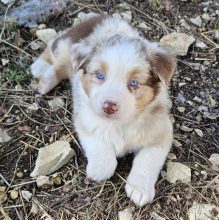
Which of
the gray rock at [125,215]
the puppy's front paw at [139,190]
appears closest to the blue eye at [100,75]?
the puppy's front paw at [139,190]

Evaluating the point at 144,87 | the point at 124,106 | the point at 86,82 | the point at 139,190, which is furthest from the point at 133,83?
the point at 139,190

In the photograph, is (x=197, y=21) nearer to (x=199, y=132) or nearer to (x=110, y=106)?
(x=199, y=132)

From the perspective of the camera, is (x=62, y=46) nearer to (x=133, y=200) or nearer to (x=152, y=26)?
(x=152, y=26)

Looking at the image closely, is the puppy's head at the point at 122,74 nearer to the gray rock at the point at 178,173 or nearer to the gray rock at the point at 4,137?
the gray rock at the point at 178,173

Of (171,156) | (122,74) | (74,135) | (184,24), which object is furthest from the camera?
(184,24)

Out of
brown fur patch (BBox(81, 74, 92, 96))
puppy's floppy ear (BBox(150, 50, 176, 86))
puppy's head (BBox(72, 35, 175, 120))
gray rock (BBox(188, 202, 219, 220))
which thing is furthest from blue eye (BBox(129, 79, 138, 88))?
gray rock (BBox(188, 202, 219, 220))

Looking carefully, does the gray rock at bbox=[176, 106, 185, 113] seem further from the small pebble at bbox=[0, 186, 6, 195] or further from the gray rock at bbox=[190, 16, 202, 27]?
the small pebble at bbox=[0, 186, 6, 195]
